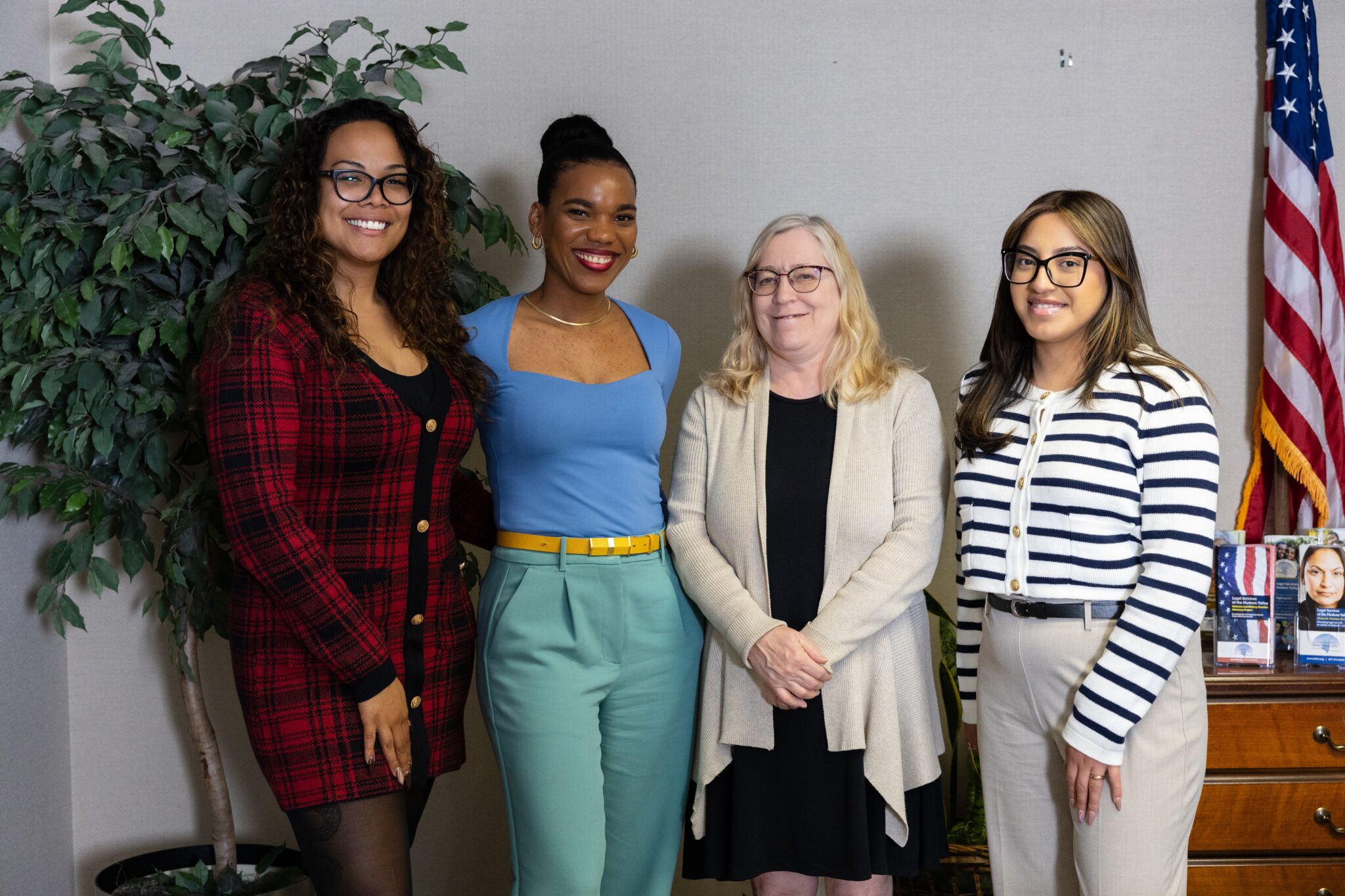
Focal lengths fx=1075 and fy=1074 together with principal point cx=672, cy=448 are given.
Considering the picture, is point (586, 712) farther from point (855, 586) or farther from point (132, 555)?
point (132, 555)

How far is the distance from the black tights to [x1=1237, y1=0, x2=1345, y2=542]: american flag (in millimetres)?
2419

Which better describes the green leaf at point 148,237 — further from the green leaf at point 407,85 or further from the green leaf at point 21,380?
the green leaf at point 407,85

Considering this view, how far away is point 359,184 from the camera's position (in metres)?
1.94

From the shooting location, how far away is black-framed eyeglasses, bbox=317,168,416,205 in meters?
1.93

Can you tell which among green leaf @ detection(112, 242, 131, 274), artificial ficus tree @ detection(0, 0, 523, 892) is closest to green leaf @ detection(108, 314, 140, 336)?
artificial ficus tree @ detection(0, 0, 523, 892)

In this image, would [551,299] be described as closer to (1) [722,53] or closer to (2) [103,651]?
(1) [722,53]

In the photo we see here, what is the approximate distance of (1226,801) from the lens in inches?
94.6

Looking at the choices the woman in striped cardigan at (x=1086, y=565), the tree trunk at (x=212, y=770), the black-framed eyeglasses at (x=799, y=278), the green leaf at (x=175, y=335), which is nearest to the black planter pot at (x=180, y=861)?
the tree trunk at (x=212, y=770)

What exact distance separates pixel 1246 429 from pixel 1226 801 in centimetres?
108

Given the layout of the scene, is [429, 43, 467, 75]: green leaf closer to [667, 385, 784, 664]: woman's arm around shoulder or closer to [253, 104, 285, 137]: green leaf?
[253, 104, 285, 137]: green leaf

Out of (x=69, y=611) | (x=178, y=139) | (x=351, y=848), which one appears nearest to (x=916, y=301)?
(x=178, y=139)

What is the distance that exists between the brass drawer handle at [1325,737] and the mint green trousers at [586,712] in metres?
1.44

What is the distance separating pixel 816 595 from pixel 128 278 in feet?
5.05

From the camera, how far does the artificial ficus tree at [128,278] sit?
7.11ft
